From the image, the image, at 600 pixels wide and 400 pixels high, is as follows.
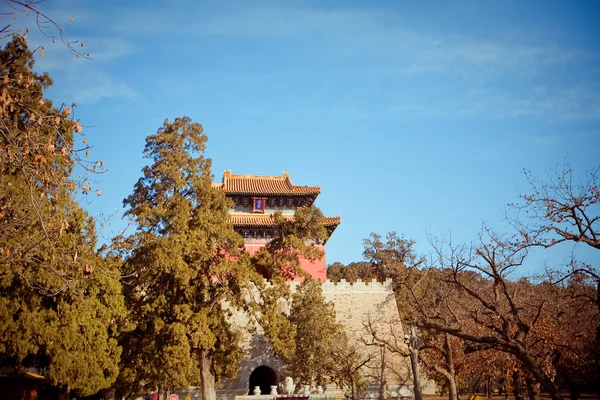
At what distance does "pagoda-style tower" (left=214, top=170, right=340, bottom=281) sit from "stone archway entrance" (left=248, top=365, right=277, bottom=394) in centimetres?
603

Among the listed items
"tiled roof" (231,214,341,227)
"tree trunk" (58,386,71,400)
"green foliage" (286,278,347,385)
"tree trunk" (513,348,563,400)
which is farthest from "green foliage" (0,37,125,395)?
"tiled roof" (231,214,341,227)

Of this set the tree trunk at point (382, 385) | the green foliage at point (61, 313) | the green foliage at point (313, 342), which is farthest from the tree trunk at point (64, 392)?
the tree trunk at point (382, 385)

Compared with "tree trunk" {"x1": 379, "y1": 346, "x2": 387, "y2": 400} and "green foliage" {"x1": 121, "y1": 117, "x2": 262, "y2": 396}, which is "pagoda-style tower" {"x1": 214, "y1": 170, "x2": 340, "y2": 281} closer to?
"tree trunk" {"x1": 379, "y1": 346, "x2": 387, "y2": 400}

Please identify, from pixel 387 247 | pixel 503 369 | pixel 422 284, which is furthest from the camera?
pixel 387 247

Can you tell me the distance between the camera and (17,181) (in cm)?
1395

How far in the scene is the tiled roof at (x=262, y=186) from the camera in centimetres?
3325

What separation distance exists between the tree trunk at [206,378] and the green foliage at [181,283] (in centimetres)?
8

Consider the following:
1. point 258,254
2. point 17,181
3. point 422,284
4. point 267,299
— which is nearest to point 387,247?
point 422,284

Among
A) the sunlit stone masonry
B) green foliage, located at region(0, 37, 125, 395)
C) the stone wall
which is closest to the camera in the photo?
green foliage, located at region(0, 37, 125, 395)

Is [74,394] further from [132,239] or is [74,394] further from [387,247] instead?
[387,247]

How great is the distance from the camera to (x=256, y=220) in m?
31.3

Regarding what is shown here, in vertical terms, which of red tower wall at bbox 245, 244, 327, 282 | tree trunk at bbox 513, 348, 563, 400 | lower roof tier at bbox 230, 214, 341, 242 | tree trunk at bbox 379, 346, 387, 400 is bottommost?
tree trunk at bbox 379, 346, 387, 400

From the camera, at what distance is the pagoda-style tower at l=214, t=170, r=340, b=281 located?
31062 millimetres

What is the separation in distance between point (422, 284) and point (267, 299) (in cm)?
1889
